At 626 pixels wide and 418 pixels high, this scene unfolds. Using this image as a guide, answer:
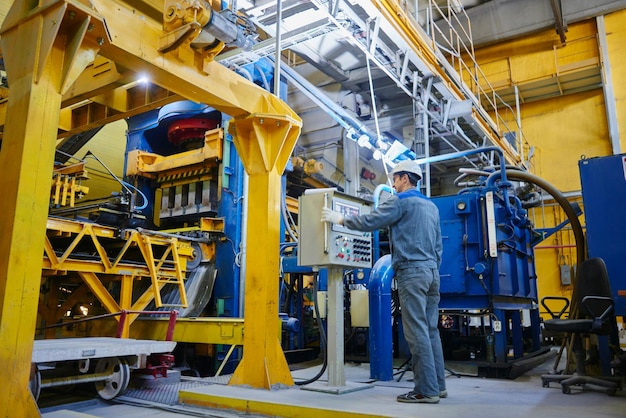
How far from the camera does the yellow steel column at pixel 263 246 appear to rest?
14.1 ft

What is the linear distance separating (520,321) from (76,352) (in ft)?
19.0

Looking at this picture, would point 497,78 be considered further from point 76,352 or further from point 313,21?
point 76,352

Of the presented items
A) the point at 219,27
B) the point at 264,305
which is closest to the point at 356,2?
the point at 219,27

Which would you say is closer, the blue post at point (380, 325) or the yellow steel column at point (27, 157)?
the yellow steel column at point (27, 157)

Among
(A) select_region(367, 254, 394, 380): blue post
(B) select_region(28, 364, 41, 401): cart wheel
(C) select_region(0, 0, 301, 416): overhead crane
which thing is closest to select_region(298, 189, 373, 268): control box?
(C) select_region(0, 0, 301, 416): overhead crane

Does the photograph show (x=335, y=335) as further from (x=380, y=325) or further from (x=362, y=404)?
(x=380, y=325)

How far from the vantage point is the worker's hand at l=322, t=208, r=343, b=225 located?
4.03 m

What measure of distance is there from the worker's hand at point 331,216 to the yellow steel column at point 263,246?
66 cm

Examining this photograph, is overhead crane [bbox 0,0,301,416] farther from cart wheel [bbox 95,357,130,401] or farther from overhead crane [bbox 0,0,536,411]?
cart wheel [bbox 95,357,130,401]

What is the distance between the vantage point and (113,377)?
4.39 meters

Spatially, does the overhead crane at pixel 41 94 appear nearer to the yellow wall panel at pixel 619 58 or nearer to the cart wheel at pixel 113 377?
the cart wheel at pixel 113 377

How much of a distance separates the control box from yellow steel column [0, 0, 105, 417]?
2024 mm

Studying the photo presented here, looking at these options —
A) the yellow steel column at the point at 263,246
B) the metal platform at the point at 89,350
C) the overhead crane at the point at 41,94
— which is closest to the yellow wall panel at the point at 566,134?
the yellow steel column at the point at 263,246

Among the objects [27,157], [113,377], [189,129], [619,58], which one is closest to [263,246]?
[113,377]
